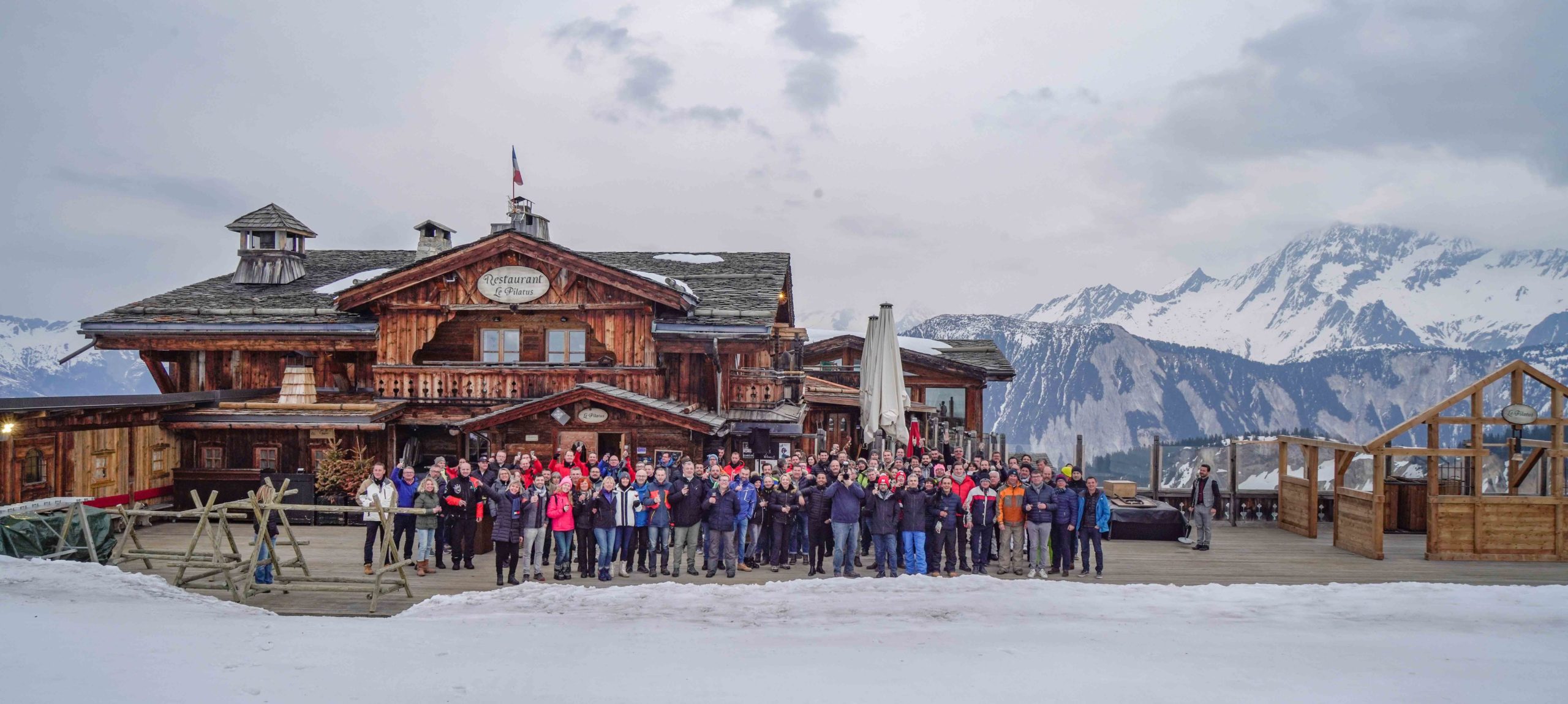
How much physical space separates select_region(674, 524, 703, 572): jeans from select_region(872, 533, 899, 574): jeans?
2.78 m

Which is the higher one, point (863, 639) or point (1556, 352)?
point (1556, 352)

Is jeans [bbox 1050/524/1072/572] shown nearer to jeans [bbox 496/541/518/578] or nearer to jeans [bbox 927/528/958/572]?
jeans [bbox 927/528/958/572]

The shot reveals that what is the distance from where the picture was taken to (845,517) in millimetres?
14508

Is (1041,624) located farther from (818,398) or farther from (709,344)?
(818,398)

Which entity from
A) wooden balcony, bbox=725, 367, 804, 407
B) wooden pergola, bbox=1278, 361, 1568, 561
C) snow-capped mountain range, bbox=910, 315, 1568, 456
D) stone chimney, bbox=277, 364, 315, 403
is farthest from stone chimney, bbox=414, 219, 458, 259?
snow-capped mountain range, bbox=910, 315, 1568, 456

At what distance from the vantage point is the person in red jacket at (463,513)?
14.7 metres

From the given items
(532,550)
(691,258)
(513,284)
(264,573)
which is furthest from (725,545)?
(691,258)

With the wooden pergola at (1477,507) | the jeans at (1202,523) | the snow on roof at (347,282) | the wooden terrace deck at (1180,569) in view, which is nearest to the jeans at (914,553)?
the wooden terrace deck at (1180,569)

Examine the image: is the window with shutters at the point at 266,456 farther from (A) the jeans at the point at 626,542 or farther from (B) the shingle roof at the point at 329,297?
(A) the jeans at the point at 626,542

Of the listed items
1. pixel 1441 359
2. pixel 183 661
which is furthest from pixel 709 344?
pixel 1441 359

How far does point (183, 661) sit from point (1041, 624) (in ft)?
30.3

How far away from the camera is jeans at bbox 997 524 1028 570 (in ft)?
49.4

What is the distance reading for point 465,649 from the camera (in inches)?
398

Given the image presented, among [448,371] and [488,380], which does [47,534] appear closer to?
[448,371]
